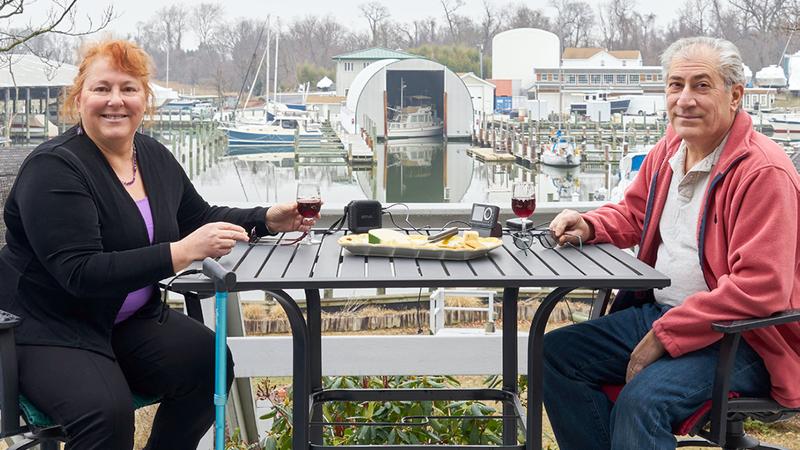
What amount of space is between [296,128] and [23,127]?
10540 mm

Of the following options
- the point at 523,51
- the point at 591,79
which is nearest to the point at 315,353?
the point at 523,51

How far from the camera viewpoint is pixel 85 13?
6.59 metres

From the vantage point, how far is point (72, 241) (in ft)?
6.17

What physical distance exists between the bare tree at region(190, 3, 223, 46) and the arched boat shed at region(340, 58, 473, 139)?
31.1ft

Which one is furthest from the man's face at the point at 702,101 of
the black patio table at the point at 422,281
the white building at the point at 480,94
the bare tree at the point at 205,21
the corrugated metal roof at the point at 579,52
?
the white building at the point at 480,94

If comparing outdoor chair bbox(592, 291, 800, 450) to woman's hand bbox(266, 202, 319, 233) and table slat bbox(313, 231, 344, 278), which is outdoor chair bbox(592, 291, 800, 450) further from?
woman's hand bbox(266, 202, 319, 233)

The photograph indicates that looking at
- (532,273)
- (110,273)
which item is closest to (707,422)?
(532,273)

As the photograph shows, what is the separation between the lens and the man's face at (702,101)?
2.07 meters

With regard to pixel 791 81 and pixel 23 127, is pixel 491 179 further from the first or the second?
pixel 23 127

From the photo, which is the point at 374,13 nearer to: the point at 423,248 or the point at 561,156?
the point at 561,156

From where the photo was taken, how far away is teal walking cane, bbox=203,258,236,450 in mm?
1728

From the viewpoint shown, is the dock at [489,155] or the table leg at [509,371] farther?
the dock at [489,155]

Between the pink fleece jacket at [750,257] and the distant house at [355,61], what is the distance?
127 feet

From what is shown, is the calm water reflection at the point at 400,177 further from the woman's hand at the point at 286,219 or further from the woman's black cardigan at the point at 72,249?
the woman's black cardigan at the point at 72,249
